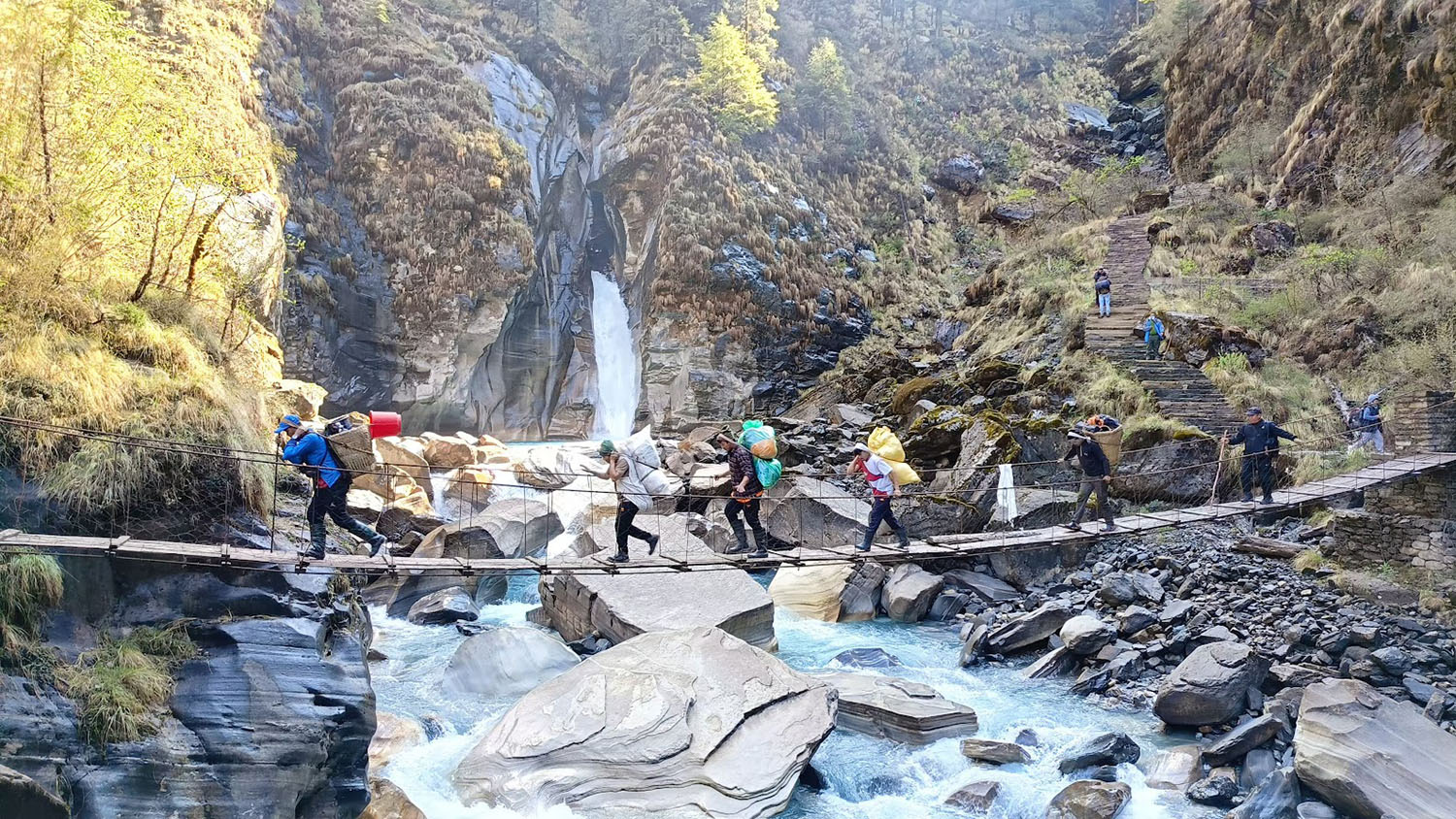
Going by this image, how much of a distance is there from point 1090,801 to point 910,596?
4822mm

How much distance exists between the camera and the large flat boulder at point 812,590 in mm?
11648

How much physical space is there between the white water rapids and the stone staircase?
617cm

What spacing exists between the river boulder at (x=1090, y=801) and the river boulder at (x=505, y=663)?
497 cm

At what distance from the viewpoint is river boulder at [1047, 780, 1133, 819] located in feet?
20.9

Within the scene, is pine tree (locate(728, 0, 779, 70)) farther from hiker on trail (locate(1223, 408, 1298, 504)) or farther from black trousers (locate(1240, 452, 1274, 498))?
hiker on trail (locate(1223, 408, 1298, 504))

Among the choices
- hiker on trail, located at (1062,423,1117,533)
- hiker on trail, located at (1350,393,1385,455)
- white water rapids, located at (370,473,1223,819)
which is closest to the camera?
white water rapids, located at (370,473,1223,819)

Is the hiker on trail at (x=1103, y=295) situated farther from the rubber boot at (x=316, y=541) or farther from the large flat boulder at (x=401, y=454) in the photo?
the rubber boot at (x=316, y=541)

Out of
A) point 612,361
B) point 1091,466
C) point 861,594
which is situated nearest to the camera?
point 1091,466

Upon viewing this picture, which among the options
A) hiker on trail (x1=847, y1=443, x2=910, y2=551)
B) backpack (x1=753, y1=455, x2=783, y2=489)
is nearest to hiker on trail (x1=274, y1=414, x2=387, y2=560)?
backpack (x1=753, y1=455, x2=783, y2=489)

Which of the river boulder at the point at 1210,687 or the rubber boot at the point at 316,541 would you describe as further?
the river boulder at the point at 1210,687

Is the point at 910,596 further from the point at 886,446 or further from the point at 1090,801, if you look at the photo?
the point at 1090,801

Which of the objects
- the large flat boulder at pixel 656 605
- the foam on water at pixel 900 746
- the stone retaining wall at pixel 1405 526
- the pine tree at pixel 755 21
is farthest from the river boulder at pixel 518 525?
the pine tree at pixel 755 21

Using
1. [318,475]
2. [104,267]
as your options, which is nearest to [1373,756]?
[318,475]

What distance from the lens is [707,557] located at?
28.2ft
